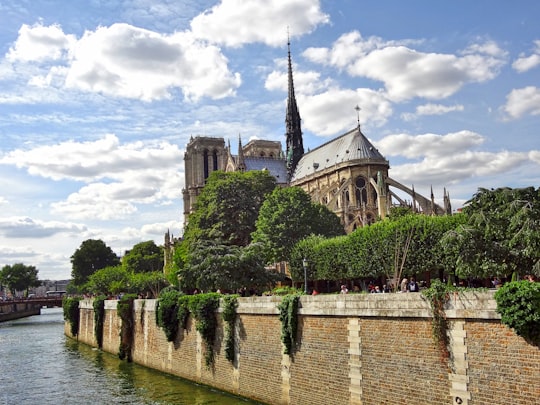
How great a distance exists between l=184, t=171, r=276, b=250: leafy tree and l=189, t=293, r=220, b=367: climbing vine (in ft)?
88.8

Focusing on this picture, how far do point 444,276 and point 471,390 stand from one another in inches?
922

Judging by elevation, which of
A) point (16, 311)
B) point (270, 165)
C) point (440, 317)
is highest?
point (270, 165)

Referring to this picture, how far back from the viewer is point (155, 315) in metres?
32.8

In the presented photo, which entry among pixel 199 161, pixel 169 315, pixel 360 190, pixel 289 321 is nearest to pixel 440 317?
pixel 289 321

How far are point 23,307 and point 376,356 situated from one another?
369 ft

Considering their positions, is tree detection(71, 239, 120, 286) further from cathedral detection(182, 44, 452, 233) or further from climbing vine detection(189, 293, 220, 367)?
climbing vine detection(189, 293, 220, 367)

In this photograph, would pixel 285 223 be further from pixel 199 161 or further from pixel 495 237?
pixel 199 161

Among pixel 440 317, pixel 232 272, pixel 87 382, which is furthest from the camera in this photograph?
pixel 232 272

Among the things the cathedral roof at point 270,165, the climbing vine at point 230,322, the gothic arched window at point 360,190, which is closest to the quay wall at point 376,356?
the climbing vine at point 230,322

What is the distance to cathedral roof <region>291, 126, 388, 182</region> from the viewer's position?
84250mm

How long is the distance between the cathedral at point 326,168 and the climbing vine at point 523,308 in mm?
52936

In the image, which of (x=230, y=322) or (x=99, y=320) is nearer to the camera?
(x=230, y=322)

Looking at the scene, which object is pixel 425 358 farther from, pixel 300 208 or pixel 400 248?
pixel 300 208

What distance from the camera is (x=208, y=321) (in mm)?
26281
